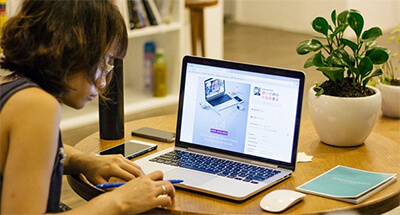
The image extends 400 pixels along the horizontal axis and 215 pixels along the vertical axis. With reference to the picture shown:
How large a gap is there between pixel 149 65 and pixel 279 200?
9.14ft

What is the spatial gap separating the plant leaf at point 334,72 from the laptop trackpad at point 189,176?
494mm

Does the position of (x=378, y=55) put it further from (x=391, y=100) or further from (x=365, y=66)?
(x=391, y=100)

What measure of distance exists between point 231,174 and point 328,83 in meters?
0.48

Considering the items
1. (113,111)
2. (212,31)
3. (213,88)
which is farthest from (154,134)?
(212,31)

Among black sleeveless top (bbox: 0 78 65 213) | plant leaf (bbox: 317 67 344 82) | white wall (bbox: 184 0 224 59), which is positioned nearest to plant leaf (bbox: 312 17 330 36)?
plant leaf (bbox: 317 67 344 82)

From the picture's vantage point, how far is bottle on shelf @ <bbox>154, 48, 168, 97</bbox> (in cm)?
403

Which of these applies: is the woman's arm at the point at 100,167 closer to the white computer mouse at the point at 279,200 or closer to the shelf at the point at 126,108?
the white computer mouse at the point at 279,200

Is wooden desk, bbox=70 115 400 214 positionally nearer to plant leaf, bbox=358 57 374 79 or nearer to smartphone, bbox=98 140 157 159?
smartphone, bbox=98 140 157 159

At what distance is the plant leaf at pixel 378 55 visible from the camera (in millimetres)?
1792

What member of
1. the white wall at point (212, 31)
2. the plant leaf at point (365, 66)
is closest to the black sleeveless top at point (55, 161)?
the plant leaf at point (365, 66)

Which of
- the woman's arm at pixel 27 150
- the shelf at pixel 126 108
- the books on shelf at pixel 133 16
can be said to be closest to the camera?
the woman's arm at pixel 27 150

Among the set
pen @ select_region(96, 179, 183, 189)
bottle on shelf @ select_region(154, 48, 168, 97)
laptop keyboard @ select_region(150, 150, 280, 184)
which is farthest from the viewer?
bottle on shelf @ select_region(154, 48, 168, 97)

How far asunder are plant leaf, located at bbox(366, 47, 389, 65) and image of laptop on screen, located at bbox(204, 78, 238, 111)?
449 millimetres

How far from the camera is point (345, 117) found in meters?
1.75
